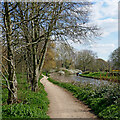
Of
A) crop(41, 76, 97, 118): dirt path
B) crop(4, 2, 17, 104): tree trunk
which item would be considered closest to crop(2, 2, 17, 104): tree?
crop(4, 2, 17, 104): tree trunk

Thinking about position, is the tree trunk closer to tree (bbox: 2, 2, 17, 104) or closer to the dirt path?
tree (bbox: 2, 2, 17, 104)

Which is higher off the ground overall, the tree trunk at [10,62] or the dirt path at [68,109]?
the tree trunk at [10,62]

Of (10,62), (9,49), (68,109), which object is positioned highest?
(9,49)

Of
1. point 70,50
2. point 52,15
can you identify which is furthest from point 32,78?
point 52,15

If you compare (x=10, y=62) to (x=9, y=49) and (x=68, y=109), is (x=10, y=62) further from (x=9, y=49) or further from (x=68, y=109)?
(x=68, y=109)

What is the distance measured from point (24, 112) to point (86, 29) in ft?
8.49

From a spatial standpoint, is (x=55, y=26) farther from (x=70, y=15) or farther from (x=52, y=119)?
(x=52, y=119)

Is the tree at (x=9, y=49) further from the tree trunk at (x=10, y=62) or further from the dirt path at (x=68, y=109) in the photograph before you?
the dirt path at (x=68, y=109)

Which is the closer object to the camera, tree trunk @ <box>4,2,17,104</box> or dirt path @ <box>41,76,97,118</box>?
tree trunk @ <box>4,2,17,104</box>

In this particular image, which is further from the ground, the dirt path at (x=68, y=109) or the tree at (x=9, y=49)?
the tree at (x=9, y=49)

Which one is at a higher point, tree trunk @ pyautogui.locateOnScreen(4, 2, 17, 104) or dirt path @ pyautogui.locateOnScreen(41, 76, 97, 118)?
tree trunk @ pyautogui.locateOnScreen(4, 2, 17, 104)

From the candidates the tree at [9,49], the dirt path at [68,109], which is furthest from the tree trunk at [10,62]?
the dirt path at [68,109]

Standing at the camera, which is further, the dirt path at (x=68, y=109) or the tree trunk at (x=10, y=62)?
the dirt path at (x=68, y=109)

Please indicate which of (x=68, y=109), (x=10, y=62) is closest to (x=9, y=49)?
(x=10, y=62)
